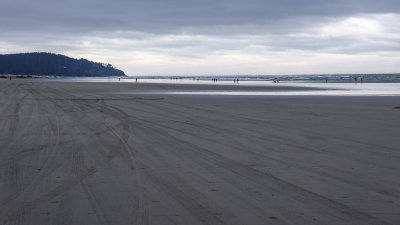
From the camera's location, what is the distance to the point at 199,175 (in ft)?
23.9

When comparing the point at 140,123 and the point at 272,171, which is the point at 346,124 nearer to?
the point at 140,123

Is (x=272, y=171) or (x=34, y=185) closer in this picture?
(x=34, y=185)

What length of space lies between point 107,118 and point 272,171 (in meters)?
10.2

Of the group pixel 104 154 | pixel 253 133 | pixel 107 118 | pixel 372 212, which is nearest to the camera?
pixel 372 212

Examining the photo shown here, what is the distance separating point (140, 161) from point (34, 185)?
2.26 metres

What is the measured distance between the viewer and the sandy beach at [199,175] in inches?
210

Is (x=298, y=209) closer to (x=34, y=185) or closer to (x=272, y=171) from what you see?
(x=272, y=171)

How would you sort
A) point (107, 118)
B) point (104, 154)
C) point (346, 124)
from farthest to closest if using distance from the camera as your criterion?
point (107, 118) → point (346, 124) → point (104, 154)

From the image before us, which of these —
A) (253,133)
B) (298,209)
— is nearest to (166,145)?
(253,133)

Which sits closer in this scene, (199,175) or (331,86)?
(199,175)

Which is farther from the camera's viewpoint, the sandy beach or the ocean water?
the ocean water

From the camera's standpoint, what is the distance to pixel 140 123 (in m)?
14.8

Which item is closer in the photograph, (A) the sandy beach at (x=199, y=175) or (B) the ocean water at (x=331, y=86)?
(A) the sandy beach at (x=199, y=175)

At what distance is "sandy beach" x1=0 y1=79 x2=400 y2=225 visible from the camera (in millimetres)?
5324
